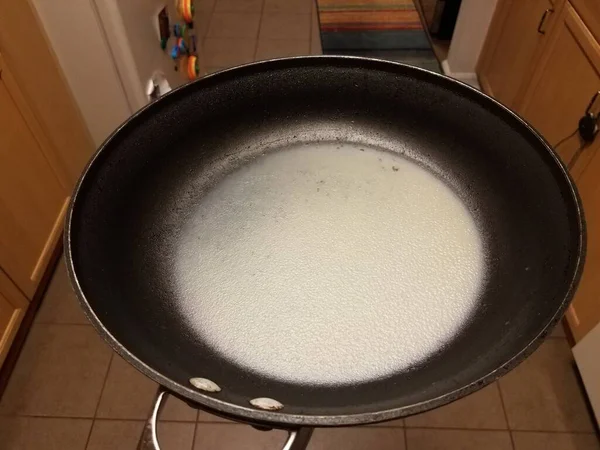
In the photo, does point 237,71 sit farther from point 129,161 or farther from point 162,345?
point 162,345

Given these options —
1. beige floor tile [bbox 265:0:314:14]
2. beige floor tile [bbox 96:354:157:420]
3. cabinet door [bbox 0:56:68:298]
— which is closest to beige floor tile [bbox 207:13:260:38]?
beige floor tile [bbox 265:0:314:14]

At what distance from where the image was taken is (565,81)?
1288 mm

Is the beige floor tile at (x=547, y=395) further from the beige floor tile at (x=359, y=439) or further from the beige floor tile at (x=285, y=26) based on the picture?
the beige floor tile at (x=285, y=26)

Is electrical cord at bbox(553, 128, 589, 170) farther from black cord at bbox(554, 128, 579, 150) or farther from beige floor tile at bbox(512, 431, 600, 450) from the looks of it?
beige floor tile at bbox(512, 431, 600, 450)

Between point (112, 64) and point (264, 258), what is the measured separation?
34.6 inches

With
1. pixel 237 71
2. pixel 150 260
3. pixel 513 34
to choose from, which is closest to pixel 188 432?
pixel 150 260

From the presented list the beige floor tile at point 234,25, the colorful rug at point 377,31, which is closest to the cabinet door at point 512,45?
the colorful rug at point 377,31

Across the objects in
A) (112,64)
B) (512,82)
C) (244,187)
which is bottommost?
(512,82)

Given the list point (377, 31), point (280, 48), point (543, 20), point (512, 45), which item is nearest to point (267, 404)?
point (543, 20)

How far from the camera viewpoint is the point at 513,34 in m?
1.65

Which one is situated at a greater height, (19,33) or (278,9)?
(19,33)

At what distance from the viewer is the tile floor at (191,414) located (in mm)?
1212

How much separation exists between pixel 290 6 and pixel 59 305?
6.18 feet

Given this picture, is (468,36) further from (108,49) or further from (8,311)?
(8,311)
